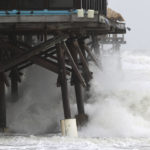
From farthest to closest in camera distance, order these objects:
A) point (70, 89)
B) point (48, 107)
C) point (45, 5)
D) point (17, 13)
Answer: point (70, 89), point (48, 107), point (45, 5), point (17, 13)

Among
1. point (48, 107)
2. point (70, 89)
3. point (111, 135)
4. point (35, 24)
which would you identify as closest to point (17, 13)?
point (35, 24)

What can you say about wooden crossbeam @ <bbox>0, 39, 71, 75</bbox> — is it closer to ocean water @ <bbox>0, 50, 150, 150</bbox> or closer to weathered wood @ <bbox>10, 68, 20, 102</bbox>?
ocean water @ <bbox>0, 50, 150, 150</bbox>

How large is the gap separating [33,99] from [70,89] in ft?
6.24

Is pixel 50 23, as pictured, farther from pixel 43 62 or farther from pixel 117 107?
pixel 117 107

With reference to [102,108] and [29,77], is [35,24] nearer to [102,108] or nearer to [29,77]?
[102,108]

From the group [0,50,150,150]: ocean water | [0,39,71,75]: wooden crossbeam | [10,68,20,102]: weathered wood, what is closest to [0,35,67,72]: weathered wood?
[0,39,71,75]: wooden crossbeam

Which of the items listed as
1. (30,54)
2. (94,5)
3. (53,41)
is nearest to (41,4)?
(53,41)

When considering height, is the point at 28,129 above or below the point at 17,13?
below

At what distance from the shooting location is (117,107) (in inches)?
936

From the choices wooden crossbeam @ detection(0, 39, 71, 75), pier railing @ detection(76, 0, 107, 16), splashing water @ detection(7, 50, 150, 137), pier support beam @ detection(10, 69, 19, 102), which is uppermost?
pier railing @ detection(76, 0, 107, 16)

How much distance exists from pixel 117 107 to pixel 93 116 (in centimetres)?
120

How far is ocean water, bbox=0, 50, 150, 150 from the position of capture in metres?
18.6

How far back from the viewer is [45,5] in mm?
21531

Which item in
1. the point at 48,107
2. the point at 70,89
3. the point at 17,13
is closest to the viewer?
the point at 17,13
